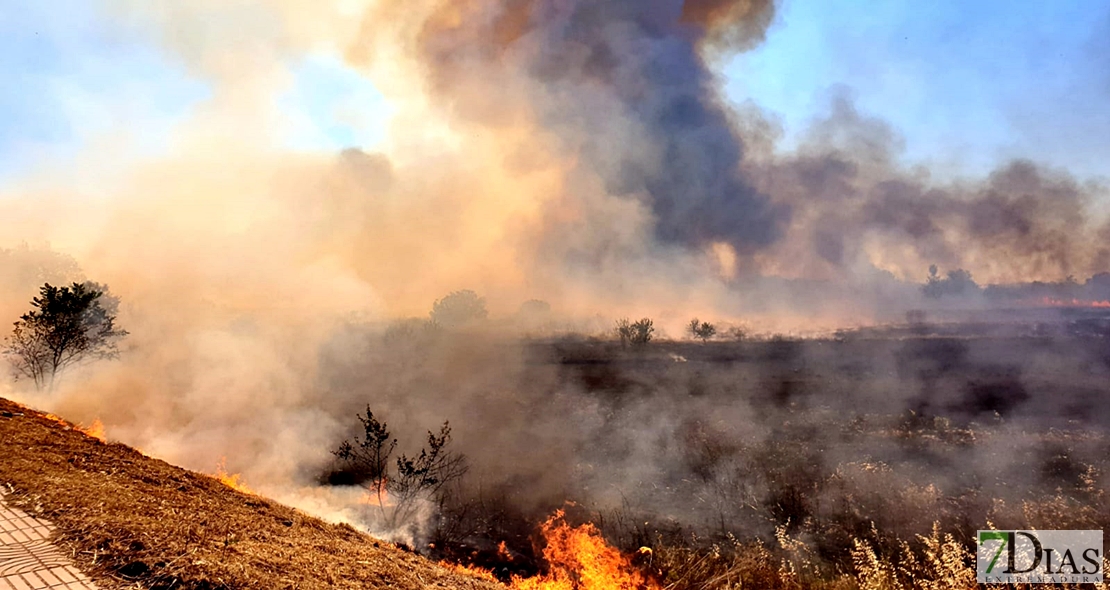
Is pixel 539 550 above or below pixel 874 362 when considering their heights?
below

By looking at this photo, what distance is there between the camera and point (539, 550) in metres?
23.2

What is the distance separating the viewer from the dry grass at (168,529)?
282 inches

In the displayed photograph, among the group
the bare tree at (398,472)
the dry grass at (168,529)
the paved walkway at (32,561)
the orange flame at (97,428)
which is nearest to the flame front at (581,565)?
the bare tree at (398,472)

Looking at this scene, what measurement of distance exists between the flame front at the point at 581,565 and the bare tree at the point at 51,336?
27.4 meters

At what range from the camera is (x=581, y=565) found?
21641 millimetres

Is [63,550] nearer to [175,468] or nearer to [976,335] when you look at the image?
[175,468]

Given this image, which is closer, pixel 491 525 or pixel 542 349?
pixel 491 525

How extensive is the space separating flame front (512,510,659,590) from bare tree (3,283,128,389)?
90.0ft

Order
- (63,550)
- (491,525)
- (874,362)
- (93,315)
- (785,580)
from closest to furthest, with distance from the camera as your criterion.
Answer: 1. (63,550)
2. (785,580)
3. (491,525)
4. (93,315)
5. (874,362)

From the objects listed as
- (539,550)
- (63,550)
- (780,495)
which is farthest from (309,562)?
(780,495)

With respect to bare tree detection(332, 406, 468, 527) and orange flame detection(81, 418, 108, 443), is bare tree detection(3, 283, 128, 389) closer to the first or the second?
orange flame detection(81, 418, 108, 443)

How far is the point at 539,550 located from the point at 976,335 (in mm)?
43377

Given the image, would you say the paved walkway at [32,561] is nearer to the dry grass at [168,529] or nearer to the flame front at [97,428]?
the dry grass at [168,529]

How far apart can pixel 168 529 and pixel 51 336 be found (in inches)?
1034
